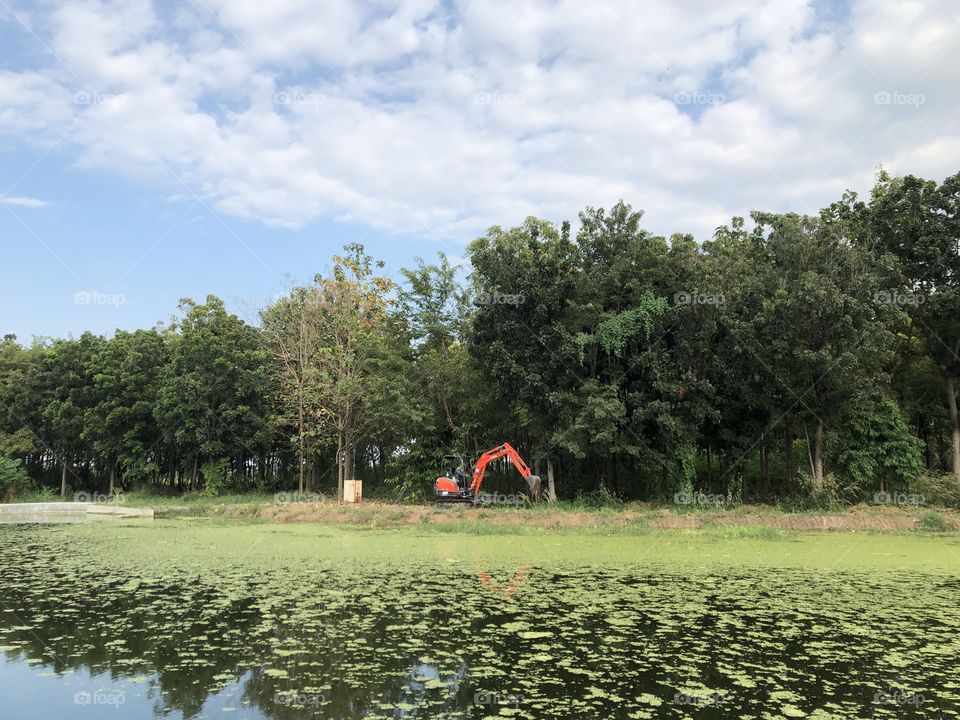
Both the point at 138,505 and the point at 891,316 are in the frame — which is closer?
the point at 891,316

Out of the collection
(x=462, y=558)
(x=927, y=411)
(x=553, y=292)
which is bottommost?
(x=462, y=558)

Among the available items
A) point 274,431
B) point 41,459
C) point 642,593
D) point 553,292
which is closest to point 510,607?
point 642,593

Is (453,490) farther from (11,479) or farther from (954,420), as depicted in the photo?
(11,479)

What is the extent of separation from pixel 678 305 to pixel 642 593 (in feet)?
49.4

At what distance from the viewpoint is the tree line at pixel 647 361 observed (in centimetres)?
2214

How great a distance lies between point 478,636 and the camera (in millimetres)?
7152

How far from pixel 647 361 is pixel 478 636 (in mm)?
17283

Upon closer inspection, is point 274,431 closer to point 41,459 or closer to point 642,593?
point 41,459

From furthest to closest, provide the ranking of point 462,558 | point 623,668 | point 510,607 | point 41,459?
point 41,459 → point 462,558 → point 510,607 → point 623,668

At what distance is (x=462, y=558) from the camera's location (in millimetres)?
12961

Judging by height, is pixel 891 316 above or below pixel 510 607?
above

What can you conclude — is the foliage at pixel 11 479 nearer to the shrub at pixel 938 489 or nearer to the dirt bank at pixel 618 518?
the dirt bank at pixel 618 518

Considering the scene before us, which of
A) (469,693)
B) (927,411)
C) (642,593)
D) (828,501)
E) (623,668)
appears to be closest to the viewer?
(469,693)

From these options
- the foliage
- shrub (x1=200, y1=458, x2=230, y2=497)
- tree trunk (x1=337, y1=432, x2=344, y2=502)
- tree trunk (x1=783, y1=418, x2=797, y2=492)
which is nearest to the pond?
tree trunk (x1=783, y1=418, x2=797, y2=492)
